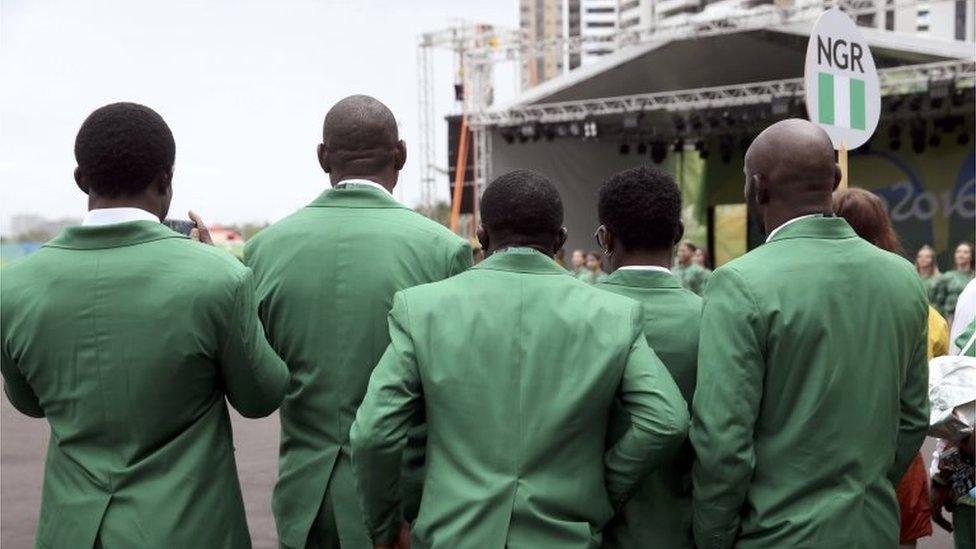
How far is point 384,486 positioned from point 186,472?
1.55ft

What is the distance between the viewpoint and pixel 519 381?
259 centimetres

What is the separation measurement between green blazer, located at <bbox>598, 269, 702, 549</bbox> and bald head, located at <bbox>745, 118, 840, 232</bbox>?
1.08ft

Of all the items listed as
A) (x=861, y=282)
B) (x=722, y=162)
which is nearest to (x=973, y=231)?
(x=722, y=162)

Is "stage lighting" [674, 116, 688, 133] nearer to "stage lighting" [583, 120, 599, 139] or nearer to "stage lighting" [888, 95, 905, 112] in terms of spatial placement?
"stage lighting" [583, 120, 599, 139]

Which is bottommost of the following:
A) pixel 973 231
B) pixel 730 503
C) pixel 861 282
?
pixel 973 231

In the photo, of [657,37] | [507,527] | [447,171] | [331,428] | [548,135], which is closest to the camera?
[507,527]

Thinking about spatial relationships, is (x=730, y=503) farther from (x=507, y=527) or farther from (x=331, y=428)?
(x=331, y=428)

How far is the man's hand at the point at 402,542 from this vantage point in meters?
2.81

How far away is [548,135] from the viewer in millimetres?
20891

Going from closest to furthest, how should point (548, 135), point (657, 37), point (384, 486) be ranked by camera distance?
point (384, 486) → point (657, 37) → point (548, 135)

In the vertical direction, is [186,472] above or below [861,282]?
below

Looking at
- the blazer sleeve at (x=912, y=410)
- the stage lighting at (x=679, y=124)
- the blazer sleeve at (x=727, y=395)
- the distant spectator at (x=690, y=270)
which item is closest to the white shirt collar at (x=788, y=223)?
the blazer sleeve at (x=727, y=395)

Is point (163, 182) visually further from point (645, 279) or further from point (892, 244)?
point (892, 244)

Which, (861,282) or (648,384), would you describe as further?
(861,282)
